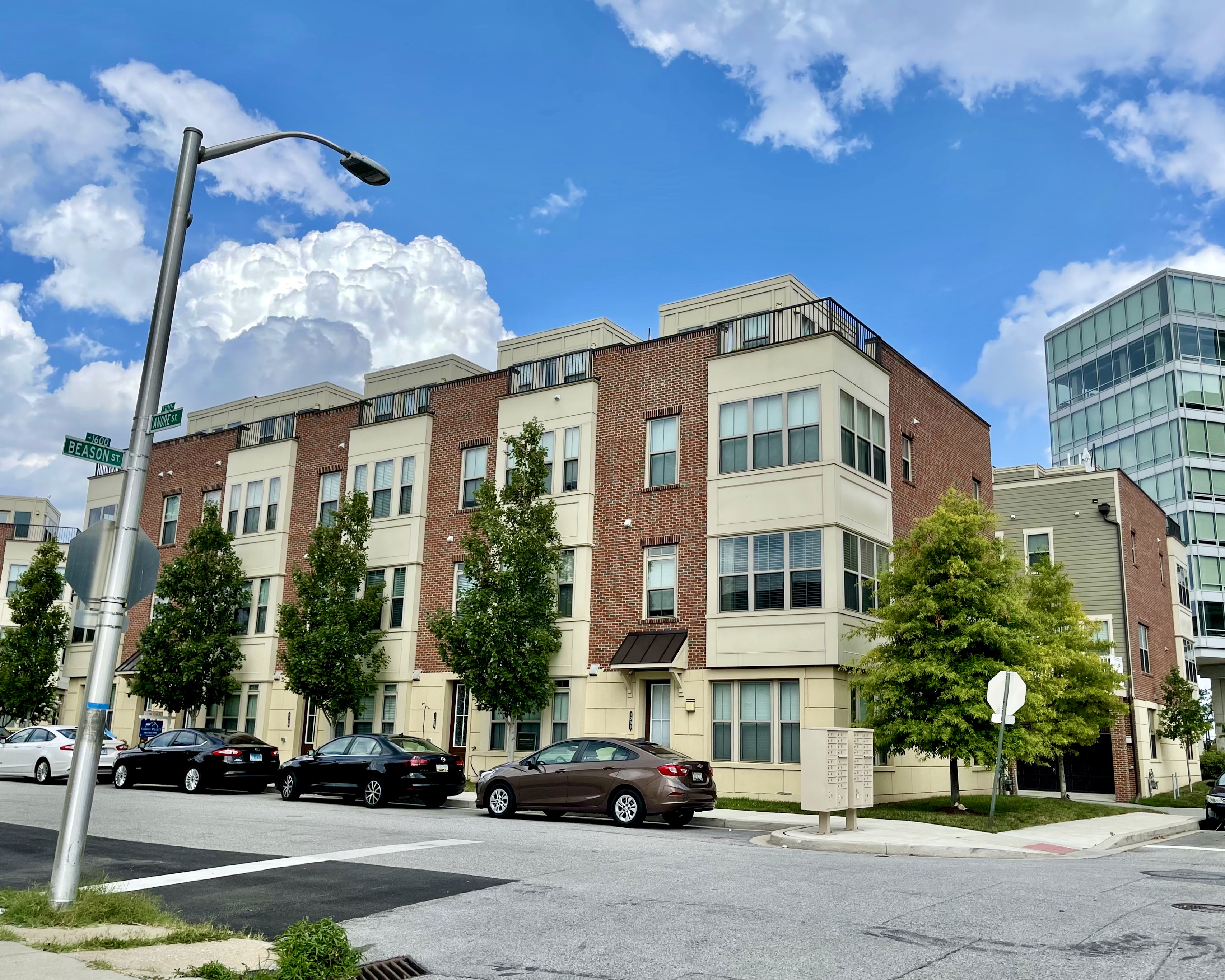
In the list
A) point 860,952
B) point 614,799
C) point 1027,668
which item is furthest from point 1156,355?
point 860,952

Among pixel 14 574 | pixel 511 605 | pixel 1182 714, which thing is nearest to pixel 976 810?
pixel 511 605

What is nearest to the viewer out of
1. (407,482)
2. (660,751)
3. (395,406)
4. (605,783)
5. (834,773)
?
(834,773)

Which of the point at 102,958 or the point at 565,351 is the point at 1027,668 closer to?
the point at 565,351

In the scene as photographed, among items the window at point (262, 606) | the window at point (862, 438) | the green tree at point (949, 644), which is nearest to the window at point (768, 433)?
the window at point (862, 438)

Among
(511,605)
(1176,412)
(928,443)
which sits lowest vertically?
(511,605)

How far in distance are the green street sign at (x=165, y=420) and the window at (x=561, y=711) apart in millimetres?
18329

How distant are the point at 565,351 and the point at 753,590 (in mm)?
10484

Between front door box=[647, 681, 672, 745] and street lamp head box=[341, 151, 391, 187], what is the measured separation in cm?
1676

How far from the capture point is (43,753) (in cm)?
2692

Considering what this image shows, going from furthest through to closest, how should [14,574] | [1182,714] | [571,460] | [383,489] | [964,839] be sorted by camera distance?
[14,574]
[1182,714]
[383,489]
[571,460]
[964,839]

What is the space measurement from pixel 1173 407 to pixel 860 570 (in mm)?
38566

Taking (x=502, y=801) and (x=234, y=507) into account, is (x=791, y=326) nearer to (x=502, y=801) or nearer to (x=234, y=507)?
(x=502, y=801)

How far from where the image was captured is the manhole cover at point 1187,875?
12.0 metres

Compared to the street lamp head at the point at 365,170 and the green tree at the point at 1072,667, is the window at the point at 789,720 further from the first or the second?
the street lamp head at the point at 365,170
